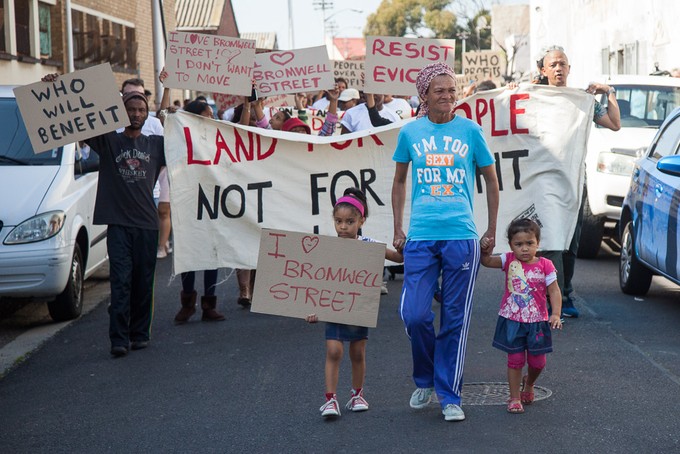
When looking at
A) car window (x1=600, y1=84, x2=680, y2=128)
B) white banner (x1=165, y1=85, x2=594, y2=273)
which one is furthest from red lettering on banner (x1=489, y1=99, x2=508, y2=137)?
car window (x1=600, y1=84, x2=680, y2=128)

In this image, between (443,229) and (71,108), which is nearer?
(443,229)

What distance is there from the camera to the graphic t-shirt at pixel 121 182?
7988 millimetres

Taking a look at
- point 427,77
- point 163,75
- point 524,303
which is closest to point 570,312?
point 524,303

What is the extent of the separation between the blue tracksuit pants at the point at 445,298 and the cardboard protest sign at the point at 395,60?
14.5ft

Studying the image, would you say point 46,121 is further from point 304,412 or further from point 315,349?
point 304,412

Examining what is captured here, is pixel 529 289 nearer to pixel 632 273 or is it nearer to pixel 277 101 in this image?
pixel 632 273

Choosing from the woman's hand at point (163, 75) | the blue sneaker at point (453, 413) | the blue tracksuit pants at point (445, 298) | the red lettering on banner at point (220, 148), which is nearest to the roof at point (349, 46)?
the woman's hand at point (163, 75)

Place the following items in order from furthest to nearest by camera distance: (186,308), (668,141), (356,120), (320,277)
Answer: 1. (356,120)
2. (668,141)
3. (186,308)
4. (320,277)

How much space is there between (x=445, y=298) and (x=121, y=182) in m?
3.06

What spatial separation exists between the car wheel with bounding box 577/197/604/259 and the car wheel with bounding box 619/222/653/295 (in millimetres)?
1980

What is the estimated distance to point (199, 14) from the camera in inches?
2296

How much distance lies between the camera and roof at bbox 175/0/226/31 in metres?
57.1

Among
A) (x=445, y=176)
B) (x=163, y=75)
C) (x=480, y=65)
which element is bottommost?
(x=445, y=176)

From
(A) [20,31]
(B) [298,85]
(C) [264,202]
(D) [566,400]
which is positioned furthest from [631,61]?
(D) [566,400]
